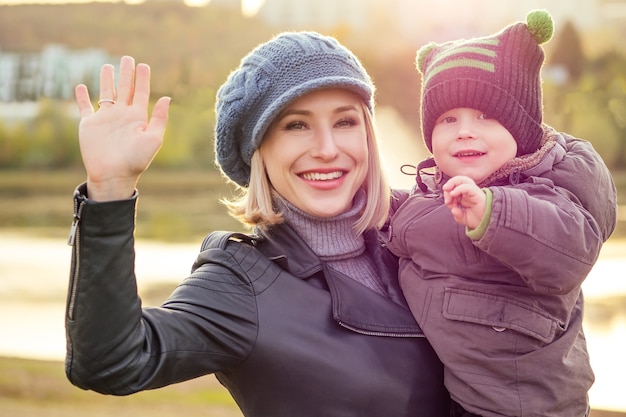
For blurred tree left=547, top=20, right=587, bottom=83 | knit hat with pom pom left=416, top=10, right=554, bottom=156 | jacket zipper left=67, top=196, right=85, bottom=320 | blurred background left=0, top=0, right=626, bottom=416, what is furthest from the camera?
blurred tree left=547, top=20, right=587, bottom=83

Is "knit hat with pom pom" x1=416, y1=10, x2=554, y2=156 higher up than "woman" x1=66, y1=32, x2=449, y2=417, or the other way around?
"knit hat with pom pom" x1=416, y1=10, x2=554, y2=156

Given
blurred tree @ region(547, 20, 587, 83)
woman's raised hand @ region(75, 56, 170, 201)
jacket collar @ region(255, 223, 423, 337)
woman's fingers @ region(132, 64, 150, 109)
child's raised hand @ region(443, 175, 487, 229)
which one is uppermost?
woman's fingers @ region(132, 64, 150, 109)

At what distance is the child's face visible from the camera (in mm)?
1877

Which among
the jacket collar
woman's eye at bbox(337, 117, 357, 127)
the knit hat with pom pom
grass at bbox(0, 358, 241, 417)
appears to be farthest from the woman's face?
grass at bbox(0, 358, 241, 417)

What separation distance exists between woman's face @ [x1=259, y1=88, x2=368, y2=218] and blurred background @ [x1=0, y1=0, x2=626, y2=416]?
9.47 meters

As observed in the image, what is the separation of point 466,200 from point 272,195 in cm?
62

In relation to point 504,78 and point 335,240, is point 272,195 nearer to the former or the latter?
point 335,240

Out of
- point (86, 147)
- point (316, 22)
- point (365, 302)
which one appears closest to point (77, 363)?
point (86, 147)

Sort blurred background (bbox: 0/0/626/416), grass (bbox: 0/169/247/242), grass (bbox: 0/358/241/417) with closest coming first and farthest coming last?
1. grass (bbox: 0/358/241/417)
2. blurred background (bbox: 0/0/626/416)
3. grass (bbox: 0/169/247/242)

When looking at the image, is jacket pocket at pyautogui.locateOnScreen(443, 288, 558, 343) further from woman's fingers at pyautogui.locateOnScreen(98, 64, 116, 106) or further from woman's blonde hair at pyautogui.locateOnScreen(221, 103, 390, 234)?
woman's fingers at pyautogui.locateOnScreen(98, 64, 116, 106)

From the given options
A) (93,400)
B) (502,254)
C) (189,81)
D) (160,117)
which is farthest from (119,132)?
(189,81)

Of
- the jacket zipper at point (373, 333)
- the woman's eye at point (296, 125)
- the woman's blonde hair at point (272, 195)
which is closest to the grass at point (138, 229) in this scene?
the woman's blonde hair at point (272, 195)

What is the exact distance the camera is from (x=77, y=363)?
150 cm

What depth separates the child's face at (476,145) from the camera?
1.88 metres
